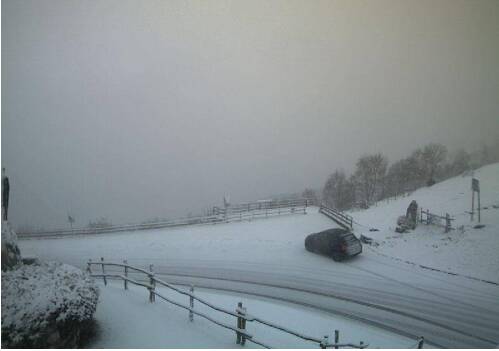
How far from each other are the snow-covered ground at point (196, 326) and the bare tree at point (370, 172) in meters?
59.6

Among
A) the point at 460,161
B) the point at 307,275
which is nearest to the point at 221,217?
the point at 307,275

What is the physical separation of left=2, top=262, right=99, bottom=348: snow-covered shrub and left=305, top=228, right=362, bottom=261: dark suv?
39.1ft

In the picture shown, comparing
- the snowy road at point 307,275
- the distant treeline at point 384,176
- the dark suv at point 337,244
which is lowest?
the snowy road at point 307,275

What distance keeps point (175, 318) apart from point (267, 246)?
408 inches

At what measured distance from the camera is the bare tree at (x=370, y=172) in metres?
65.8

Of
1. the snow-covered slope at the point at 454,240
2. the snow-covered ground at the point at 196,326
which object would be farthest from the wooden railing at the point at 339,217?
the snow-covered ground at the point at 196,326

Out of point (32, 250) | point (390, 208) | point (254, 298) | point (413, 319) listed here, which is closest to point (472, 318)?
point (413, 319)

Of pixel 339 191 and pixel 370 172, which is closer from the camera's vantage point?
pixel 370 172

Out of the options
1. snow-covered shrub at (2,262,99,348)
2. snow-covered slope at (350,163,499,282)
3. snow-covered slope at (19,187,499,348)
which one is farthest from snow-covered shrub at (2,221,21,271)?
snow-covered slope at (350,163,499,282)

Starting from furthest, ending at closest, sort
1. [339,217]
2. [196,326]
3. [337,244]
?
[339,217], [337,244], [196,326]

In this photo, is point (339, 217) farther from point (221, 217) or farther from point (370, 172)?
point (370, 172)

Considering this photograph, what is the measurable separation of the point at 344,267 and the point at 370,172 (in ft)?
182

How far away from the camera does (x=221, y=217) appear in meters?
25.7

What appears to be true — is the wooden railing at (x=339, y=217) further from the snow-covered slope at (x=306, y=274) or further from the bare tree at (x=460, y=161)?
the bare tree at (x=460, y=161)
